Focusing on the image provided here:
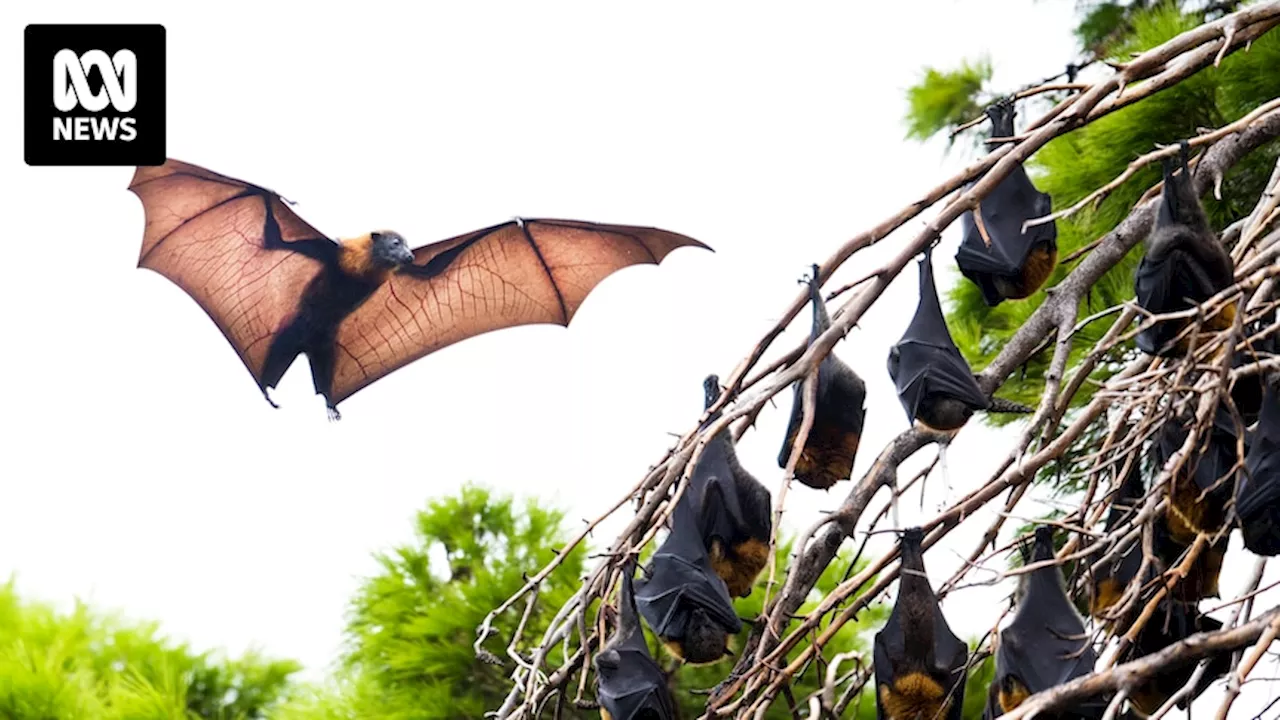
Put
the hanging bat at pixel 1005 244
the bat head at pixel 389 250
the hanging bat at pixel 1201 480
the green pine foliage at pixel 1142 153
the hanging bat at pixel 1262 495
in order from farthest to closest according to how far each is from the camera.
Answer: the bat head at pixel 389 250
the green pine foliage at pixel 1142 153
the hanging bat at pixel 1005 244
the hanging bat at pixel 1201 480
the hanging bat at pixel 1262 495

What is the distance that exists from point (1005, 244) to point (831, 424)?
23 cm

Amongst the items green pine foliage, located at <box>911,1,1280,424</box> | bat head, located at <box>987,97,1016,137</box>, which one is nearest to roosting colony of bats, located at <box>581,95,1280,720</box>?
bat head, located at <box>987,97,1016,137</box>

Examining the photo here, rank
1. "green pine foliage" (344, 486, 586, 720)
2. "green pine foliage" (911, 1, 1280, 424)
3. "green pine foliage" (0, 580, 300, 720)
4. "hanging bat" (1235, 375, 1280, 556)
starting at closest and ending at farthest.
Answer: "hanging bat" (1235, 375, 1280, 556), "green pine foliage" (911, 1, 1280, 424), "green pine foliage" (344, 486, 586, 720), "green pine foliage" (0, 580, 300, 720)

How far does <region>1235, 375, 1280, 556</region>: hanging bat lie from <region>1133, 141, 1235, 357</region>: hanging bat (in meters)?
0.08

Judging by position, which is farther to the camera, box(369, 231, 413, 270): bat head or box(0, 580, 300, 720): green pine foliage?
box(0, 580, 300, 720): green pine foliage

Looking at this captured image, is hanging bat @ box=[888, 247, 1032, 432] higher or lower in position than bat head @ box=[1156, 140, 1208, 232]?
lower

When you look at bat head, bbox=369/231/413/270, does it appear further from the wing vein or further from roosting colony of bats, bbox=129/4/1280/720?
roosting colony of bats, bbox=129/4/1280/720

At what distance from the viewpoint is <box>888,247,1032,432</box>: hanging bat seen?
3.24 feet

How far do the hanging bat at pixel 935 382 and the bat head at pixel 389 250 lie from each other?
121 centimetres

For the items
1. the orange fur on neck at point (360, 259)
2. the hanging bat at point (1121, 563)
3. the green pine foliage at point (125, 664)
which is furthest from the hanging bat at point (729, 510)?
the green pine foliage at point (125, 664)

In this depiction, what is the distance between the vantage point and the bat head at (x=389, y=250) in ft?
6.96

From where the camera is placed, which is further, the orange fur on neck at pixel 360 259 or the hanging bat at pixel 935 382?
the orange fur on neck at pixel 360 259

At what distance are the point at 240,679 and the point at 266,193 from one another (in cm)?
192

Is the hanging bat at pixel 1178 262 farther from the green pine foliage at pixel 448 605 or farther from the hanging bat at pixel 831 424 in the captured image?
the green pine foliage at pixel 448 605
